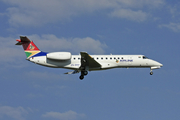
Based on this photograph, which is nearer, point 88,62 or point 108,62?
point 88,62

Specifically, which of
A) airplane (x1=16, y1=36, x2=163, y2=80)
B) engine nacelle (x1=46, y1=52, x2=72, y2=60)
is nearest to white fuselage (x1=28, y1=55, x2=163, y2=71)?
airplane (x1=16, y1=36, x2=163, y2=80)

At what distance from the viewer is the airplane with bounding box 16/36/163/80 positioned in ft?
126

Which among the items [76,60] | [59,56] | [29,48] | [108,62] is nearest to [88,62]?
[76,60]

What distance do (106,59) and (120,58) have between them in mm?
2137

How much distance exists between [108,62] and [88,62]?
11.3 feet

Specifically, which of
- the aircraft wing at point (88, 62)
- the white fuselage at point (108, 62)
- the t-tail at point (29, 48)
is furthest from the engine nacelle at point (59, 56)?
the t-tail at point (29, 48)

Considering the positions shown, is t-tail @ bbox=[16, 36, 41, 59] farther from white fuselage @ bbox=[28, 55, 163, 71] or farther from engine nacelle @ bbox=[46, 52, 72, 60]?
engine nacelle @ bbox=[46, 52, 72, 60]

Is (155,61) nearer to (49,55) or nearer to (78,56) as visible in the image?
(78,56)

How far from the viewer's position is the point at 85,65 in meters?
38.8

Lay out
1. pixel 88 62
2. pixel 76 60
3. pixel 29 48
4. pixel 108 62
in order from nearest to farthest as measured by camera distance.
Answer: pixel 88 62 → pixel 76 60 → pixel 29 48 → pixel 108 62

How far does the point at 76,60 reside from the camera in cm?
3941

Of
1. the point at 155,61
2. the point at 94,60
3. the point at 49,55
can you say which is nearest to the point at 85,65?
the point at 94,60

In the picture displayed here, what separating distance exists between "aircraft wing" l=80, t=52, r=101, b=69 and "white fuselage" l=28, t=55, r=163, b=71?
0.85m

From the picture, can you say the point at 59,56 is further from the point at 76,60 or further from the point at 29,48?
the point at 29,48
